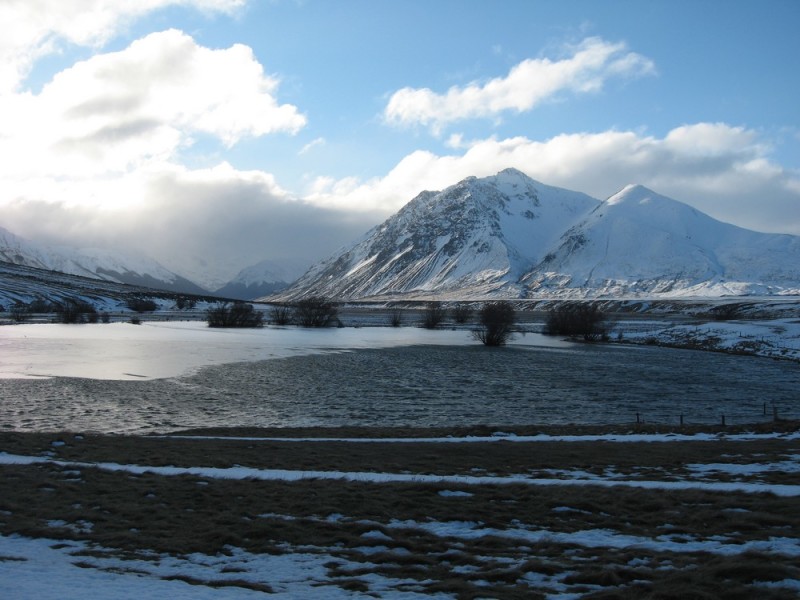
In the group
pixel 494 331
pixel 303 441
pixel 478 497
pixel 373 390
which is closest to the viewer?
pixel 478 497

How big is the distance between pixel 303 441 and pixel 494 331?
7018 centimetres

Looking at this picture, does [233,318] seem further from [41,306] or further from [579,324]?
[41,306]

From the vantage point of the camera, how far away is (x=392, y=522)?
505 inches

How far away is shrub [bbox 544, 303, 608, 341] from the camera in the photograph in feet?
352

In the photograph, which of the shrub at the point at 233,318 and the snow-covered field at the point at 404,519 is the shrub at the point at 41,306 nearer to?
the shrub at the point at 233,318

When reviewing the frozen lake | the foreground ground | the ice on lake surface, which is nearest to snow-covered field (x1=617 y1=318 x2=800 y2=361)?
the frozen lake

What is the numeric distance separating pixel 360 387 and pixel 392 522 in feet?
103

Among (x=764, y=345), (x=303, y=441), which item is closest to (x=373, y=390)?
(x=303, y=441)

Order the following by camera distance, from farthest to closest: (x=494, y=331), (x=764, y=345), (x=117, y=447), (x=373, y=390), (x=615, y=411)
Result: 1. (x=494, y=331)
2. (x=764, y=345)
3. (x=373, y=390)
4. (x=615, y=411)
5. (x=117, y=447)

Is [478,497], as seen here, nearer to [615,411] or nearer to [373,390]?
[615,411]

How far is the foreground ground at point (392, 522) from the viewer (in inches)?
366

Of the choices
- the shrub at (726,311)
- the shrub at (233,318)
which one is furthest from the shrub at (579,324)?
the shrub at (726,311)

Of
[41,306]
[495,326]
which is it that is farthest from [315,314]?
[41,306]

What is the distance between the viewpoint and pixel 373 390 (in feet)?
139
